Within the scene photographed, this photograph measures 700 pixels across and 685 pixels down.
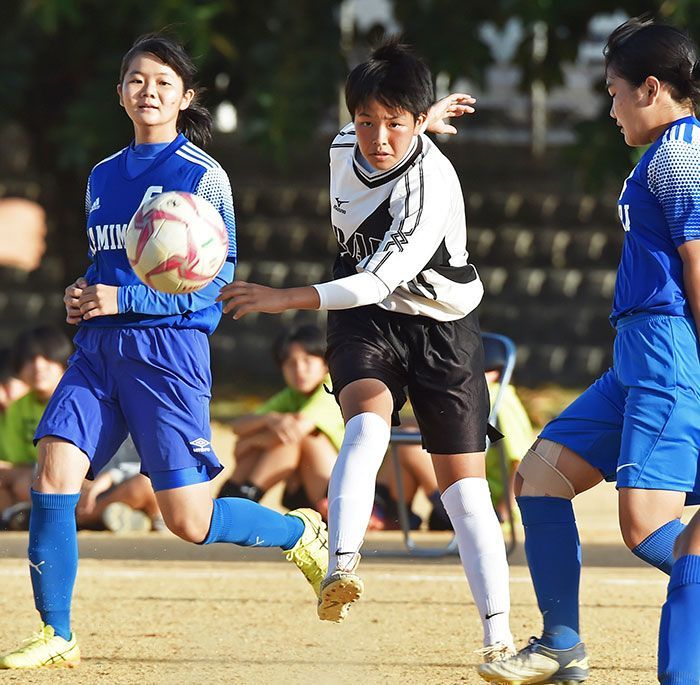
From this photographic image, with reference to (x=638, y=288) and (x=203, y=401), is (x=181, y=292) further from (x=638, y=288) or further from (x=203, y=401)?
(x=638, y=288)

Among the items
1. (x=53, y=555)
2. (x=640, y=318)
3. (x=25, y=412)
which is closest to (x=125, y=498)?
(x=25, y=412)

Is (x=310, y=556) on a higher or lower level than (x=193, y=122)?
lower

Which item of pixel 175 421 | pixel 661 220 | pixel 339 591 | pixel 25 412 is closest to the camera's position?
pixel 661 220

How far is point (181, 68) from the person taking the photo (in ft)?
15.1

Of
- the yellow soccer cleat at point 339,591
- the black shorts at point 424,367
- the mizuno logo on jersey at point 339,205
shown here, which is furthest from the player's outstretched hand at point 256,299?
the yellow soccer cleat at point 339,591

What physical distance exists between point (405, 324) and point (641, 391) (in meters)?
0.88

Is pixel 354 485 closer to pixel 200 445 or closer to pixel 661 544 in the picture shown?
pixel 200 445

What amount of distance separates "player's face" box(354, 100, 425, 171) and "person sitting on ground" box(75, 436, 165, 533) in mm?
3852

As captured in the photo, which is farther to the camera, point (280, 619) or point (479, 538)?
point (280, 619)

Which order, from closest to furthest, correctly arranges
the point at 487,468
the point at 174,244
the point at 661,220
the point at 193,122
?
the point at 661,220, the point at 174,244, the point at 193,122, the point at 487,468

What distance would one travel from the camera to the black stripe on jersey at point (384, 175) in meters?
4.29

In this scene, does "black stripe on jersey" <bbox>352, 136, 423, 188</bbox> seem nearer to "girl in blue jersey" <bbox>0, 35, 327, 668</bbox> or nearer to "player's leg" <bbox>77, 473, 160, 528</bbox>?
"girl in blue jersey" <bbox>0, 35, 327, 668</bbox>

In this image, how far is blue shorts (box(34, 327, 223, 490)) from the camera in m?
4.43

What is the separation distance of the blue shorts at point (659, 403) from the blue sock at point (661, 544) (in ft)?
0.34
